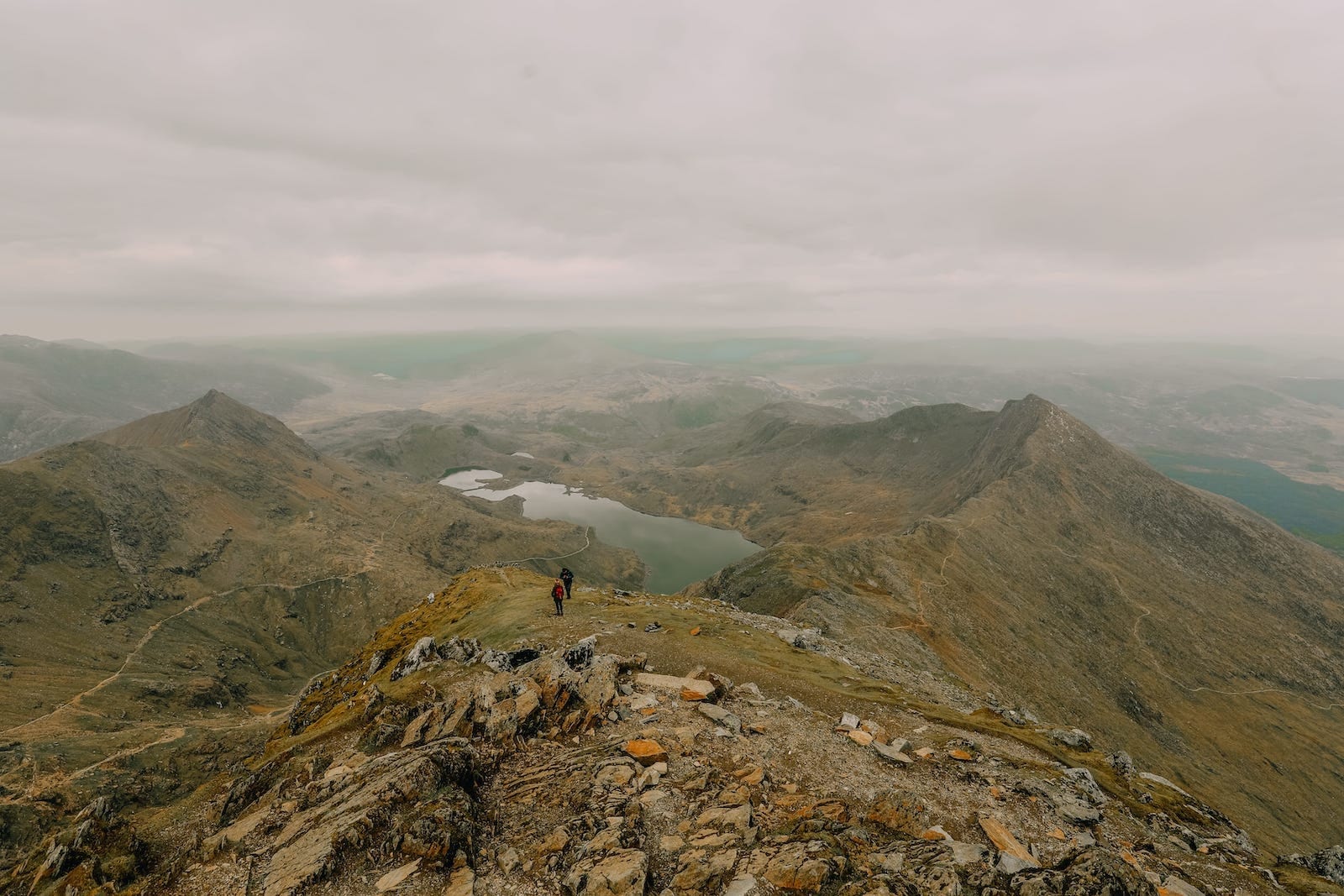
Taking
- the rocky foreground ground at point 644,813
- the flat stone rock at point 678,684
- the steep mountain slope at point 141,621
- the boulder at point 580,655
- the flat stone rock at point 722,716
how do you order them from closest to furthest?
1. the rocky foreground ground at point 644,813
2. the flat stone rock at point 722,716
3. the flat stone rock at point 678,684
4. the boulder at point 580,655
5. the steep mountain slope at point 141,621

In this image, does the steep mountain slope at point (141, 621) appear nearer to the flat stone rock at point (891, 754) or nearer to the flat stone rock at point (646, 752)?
the flat stone rock at point (646, 752)

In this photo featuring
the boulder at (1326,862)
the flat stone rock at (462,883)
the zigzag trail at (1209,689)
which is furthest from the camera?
the zigzag trail at (1209,689)

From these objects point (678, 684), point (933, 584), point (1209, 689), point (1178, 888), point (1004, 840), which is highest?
point (1004, 840)

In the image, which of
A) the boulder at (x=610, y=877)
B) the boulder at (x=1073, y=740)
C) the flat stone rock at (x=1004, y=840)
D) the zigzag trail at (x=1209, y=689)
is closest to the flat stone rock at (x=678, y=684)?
the boulder at (x=610, y=877)

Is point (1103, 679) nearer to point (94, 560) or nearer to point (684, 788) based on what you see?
point (684, 788)

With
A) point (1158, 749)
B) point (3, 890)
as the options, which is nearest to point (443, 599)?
point (3, 890)

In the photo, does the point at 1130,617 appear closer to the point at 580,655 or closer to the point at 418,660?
the point at 580,655

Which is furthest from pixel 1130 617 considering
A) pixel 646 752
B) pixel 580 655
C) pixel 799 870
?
pixel 799 870
